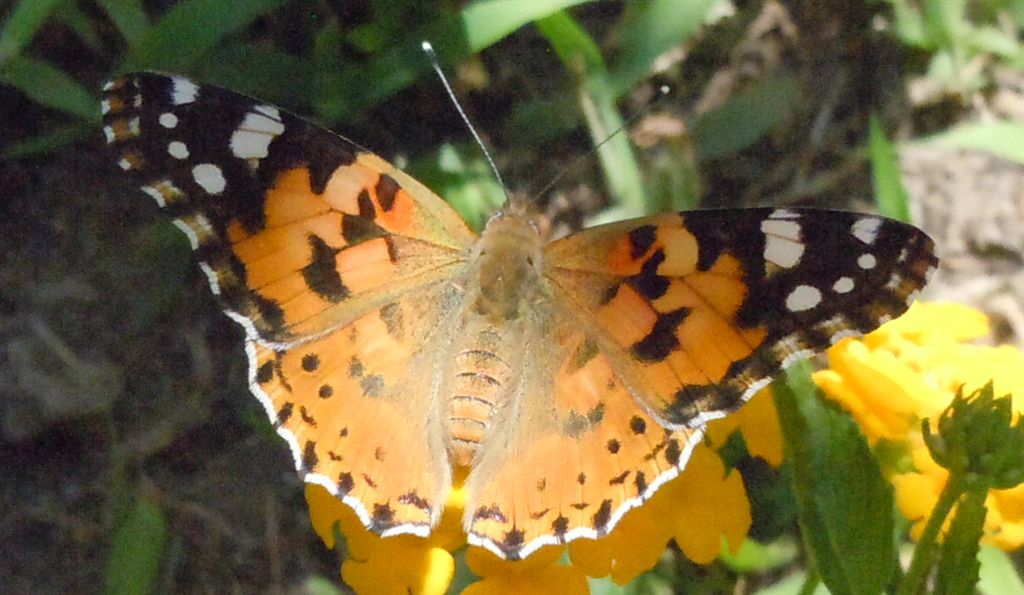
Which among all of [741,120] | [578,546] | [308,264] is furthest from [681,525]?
[741,120]

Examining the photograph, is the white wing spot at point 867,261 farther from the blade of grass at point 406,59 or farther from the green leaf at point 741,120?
the green leaf at point 741,120

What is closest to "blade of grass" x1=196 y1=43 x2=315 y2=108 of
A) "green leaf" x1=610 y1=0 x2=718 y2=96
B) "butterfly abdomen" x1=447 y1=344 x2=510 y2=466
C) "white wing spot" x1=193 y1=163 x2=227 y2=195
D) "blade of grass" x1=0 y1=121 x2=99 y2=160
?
"blade of grass" x1=0 y1=121 x2=99 y2=160

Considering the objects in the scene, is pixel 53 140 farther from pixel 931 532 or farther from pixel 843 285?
pixel 931 532

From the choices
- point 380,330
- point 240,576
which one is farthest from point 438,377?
point 240,576

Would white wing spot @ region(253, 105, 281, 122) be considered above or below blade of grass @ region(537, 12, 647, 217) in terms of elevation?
below

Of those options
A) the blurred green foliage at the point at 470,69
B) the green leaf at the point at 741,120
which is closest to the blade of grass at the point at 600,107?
the blurred green foliage at the point at 470,69

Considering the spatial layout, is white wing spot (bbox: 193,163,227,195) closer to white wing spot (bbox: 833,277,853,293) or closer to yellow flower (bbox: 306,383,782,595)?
yellow flower (bbox: 306,383,782,595)
